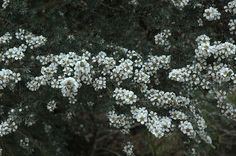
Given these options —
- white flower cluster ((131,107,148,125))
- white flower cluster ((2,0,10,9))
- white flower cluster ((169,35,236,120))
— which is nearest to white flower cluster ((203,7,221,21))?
white flower cluster ((169,35,236,120))

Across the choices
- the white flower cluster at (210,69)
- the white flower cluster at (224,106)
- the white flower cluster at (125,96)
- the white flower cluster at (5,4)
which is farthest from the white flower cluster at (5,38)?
the white flower cluster at (224,106)

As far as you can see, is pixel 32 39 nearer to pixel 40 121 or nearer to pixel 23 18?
pixel 23 18

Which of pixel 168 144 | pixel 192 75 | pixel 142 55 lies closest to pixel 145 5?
pixel 142 55

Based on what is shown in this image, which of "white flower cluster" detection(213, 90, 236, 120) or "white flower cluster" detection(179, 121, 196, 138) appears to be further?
"white flower cluster" detection(213, 90, 236, 120)

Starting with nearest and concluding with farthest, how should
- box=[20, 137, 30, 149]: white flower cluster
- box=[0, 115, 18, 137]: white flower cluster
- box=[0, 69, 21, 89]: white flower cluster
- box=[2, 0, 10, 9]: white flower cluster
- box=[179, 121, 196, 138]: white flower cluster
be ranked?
box=[0, 69, 21, 89]: white flower cluster → box=[179, 121, 196, 138]: white flower cluster → box=[0, 115, 18, 137]: white flower cluster → box=[2, 0, 10, 9]: white flower cluster → box=[20, 137, 30, 149]: white flower cluster

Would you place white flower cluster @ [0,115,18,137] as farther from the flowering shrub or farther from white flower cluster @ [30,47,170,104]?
Answer: white flower cluster @ [30,47,170,104]

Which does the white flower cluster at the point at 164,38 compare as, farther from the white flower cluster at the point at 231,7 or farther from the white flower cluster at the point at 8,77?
the white flower cluster at the point at 8,77

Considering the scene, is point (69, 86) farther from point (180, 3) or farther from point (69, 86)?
point (180, 3)

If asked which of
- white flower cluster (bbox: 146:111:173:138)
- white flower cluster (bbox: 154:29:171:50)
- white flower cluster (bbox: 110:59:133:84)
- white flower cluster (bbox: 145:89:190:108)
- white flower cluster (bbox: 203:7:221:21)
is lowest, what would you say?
white flower cluster (bbox: 146:111:173:138)
